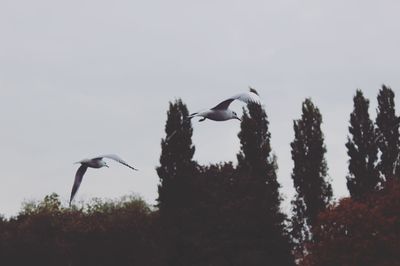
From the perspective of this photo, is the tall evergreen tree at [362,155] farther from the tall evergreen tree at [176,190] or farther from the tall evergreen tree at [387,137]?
the tall evergreen tree at [176,190]

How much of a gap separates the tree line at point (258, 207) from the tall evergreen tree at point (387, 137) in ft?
0.24

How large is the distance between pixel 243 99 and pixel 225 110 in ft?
3.06

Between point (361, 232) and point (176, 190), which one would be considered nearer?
point (361, 232)

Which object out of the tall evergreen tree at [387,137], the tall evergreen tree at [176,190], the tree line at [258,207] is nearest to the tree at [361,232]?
the tree line at [258,207]

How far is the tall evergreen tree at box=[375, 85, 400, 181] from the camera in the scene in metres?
50.8

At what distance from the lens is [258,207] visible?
53.0m

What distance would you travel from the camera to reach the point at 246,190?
54.1 m

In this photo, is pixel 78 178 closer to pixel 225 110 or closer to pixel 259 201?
pixel 225 110

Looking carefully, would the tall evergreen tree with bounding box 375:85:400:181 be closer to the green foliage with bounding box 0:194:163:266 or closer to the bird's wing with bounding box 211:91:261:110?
the green foliage with bounding box 0:194:163:266

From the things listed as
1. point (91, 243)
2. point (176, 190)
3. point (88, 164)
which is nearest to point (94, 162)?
point (88, 164)

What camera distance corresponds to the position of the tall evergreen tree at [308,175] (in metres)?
51.8

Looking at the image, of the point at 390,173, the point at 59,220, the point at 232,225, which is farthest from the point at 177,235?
the point at 59,220

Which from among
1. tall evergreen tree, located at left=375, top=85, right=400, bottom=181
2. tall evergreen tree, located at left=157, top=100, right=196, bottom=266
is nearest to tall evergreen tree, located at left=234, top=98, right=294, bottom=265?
tall evergreen tree, located at left=157, top=100, right=196, bottom=266

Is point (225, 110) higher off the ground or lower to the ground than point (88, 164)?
higher
